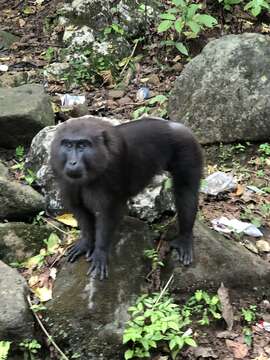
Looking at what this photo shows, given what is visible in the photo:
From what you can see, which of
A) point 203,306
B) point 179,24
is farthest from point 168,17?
point 203,306

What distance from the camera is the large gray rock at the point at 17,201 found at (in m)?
5.91

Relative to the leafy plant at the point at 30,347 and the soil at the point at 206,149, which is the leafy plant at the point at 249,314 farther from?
the leafy plant at the point at 30,347

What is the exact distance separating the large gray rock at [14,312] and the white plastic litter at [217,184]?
2.69 meters

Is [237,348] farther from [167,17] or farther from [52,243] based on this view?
[167,17]

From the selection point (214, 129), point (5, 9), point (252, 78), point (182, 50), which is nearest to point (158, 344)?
point (214, 129)

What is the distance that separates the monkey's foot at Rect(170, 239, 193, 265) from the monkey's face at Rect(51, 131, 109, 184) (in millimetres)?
1151

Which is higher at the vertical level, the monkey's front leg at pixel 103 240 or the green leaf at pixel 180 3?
the green leaf at pixel 180 3

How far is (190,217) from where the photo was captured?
5395 mm

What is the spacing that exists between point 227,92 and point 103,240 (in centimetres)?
356

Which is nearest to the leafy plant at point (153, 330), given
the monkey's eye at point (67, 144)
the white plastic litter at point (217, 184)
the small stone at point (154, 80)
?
the monkey's eye at point (67, 144)

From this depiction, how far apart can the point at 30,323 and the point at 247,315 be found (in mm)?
1827

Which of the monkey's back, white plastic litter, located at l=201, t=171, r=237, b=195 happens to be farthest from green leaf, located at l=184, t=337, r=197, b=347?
white plastic litter, located at l=201, t=171, r=237, b=195

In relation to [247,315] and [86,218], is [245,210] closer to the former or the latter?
[247,315]

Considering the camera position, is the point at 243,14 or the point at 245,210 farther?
the point at 243,14
